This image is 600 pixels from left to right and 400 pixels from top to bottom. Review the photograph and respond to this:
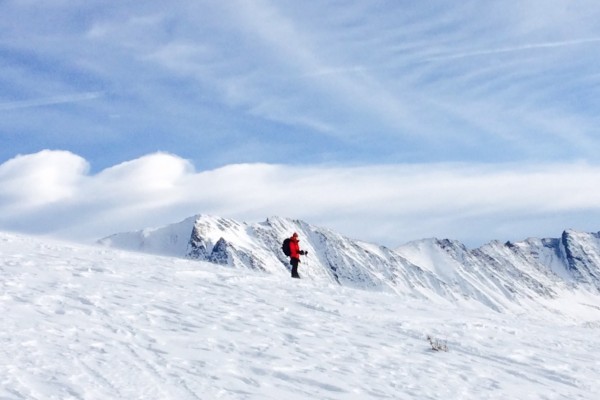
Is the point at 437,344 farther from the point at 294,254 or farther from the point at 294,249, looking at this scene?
the point at 294,249

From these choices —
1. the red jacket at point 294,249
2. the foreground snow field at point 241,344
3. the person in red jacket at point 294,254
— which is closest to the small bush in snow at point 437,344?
the foreground snow field at point 241,344

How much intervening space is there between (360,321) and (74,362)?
737 centimetres

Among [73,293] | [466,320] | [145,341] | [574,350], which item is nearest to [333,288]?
[466,320]

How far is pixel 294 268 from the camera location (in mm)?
26750

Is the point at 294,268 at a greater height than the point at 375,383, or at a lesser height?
greater

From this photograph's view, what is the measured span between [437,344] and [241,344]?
3.72m

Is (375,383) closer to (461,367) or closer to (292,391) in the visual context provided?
(292,391)

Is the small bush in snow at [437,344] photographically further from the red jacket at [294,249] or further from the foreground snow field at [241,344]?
the red jacket at [294,249]

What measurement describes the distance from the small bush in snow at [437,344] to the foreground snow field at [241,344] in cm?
16

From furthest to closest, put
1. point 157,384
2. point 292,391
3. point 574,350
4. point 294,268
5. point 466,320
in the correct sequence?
point 294,268 → point 466,320 → point 574,350 → point 292,391 → point 157,384

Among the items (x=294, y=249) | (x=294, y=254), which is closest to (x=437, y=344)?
(x=294, y=254)

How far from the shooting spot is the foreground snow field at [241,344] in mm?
9477

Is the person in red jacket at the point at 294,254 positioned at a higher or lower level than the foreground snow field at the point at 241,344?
higher

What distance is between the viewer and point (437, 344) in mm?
13562
